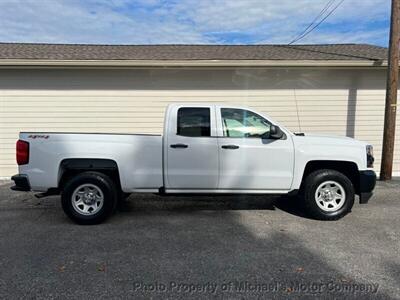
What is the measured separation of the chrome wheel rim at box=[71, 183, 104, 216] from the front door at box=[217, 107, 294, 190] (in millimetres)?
1904

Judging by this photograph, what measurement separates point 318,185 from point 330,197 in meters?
0.31

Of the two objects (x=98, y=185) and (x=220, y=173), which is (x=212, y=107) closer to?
(x=220, y=173)

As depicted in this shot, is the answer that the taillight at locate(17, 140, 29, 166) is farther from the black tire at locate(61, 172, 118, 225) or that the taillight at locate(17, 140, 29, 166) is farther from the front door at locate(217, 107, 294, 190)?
the front door at locate(217, 107, 294, 190)

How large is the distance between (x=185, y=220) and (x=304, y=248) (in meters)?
2.01

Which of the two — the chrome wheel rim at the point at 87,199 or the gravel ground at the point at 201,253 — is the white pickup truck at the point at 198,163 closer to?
the chrome wheel rim at the point at 87,199

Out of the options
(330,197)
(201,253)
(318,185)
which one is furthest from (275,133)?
(201,253)

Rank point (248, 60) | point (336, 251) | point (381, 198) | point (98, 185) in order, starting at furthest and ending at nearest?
point (248, 60) → point (381, 198) → point (98, 185) → point (336, 251)

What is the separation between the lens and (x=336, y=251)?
4.76m

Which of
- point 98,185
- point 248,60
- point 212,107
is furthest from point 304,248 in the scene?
point 248,60

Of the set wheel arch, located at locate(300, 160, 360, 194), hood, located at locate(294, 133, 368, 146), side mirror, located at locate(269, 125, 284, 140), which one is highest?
side mirror, located at locate(269, 125, 284, 140)

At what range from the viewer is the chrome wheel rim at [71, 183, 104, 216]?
5.83 metres

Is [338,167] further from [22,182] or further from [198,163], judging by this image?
[22,182]

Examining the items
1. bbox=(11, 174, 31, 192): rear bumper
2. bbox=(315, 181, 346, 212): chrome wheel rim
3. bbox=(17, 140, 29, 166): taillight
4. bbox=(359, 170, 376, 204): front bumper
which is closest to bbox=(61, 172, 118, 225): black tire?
bbox=(11, 174, 31, 192): rear bumper

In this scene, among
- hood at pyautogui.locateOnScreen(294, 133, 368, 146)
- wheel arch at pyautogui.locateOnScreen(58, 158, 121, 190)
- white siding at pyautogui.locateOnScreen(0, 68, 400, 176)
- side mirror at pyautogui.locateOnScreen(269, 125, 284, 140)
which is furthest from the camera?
white siding at pyautogui.locateOnScreen(0, 68, 400, 176)
